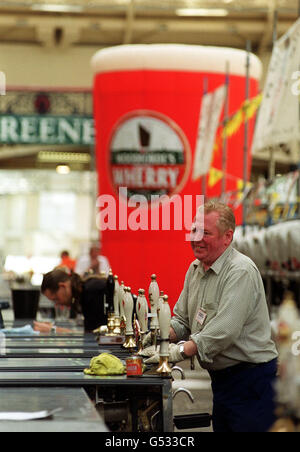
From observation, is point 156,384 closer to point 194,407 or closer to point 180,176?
point 194,407

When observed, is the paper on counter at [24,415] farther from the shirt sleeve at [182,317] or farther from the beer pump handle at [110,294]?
the beer pump handle at [110,294]

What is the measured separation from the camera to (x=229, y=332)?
3172 mm

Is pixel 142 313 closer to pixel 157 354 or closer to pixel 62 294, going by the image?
pixel 157 354

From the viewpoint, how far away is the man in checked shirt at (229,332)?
3.20 metres

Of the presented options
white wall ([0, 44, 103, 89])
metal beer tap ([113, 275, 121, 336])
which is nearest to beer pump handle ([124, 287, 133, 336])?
metal beer tap ([113, 275, 121, 336])

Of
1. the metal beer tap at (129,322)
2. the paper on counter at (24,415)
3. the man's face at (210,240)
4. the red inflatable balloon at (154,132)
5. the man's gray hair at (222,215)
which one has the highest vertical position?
the red inflatable balloon at (154,132)

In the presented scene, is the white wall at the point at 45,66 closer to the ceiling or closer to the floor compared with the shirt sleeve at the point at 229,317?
closer to the ceiling

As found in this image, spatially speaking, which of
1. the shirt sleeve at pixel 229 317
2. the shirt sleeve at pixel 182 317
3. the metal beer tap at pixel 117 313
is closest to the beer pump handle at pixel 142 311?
the shirt sleeve at pixel 182 317

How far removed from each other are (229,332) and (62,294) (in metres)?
2.46

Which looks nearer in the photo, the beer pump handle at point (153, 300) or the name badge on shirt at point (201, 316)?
the name badge on shirt at point (201, 316)

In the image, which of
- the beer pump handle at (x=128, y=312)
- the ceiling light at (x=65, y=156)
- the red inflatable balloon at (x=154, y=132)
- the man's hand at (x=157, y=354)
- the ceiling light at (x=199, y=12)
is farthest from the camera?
the ceiling light at (x=65, y=156)

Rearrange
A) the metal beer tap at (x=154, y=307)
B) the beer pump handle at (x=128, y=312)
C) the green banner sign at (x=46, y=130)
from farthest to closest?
1. the green banner sign at (x=46, y=130)
2. the beer pump handle at (x=128, y=312)
3. the metal beer tap at (x=154, y=307)

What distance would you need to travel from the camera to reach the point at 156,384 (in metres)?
3.09

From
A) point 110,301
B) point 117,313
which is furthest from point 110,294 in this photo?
point 117,313
